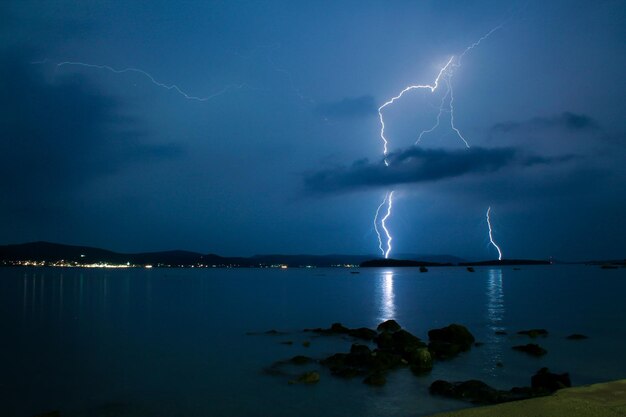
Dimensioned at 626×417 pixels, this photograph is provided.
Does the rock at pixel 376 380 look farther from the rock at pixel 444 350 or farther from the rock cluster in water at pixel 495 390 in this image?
the rock at pixel 444 350

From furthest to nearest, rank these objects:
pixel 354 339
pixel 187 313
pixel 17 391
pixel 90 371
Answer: pixel 187 313 → pixel 354 339 → pixel 90 371 → pixel 17 391

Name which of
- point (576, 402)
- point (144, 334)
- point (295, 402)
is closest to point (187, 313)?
point (144, 334)

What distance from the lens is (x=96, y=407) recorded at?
1333 cm

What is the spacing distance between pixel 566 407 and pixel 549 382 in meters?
5.38

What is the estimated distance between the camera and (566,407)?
838 centimetres

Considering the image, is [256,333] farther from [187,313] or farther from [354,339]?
[187,313]

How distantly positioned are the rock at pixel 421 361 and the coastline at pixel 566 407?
23.4ft

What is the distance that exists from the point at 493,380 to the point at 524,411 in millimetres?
7909

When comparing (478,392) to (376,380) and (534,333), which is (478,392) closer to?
(376,380)

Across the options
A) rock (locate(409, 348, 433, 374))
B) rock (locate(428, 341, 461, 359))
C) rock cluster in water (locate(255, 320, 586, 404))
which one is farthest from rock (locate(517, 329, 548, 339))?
rock (locate(409, 348, 433, 374))

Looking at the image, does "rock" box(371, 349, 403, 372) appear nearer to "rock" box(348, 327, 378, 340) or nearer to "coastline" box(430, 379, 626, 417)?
"rock" box(348, 327, 378, 340)

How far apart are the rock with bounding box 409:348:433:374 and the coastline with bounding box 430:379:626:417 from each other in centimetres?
713

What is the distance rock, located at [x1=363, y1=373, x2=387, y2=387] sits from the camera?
14.6 meters

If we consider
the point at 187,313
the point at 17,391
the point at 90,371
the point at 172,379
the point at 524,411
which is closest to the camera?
the point at 524,411
